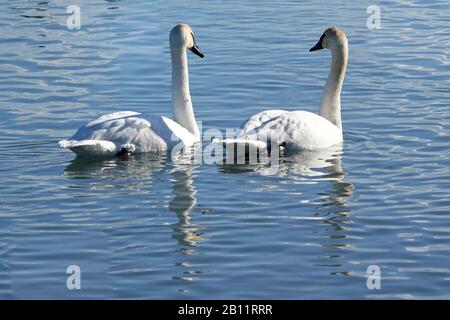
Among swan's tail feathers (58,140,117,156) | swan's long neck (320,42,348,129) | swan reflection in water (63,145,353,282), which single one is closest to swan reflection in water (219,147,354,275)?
swan reflection in water (63,145,353,282)

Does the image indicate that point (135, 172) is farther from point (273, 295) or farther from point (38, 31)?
point (38, 31)

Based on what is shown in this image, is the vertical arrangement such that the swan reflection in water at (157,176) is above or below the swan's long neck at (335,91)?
below

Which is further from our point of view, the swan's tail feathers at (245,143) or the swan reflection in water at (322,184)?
the swan's tail feathers at (245,143)

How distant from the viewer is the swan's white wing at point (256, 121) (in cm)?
1366

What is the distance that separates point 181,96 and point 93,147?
5.86ft

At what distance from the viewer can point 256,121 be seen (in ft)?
45.3

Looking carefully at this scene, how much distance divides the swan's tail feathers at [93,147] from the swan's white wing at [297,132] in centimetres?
153

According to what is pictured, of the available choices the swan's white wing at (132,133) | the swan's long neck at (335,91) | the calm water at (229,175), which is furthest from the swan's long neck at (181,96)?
the swan's long neck at (335,91)

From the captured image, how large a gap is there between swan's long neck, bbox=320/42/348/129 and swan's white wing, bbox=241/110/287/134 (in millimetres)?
1009

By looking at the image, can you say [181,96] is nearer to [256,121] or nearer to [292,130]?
[256,121]

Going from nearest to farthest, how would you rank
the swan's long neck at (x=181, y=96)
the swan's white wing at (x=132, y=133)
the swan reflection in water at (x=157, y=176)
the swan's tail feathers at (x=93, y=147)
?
the swan reflection in water at (x=157, y=176), the swan's tail feathers at (x=93, y=147), the swan's white wing at (x=132, y=133), the swan's long neck at (x=181, y=96)

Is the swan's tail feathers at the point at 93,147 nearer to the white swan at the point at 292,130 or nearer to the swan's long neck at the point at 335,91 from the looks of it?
the white swan at the point at 292,130

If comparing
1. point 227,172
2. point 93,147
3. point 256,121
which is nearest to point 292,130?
point 256,121

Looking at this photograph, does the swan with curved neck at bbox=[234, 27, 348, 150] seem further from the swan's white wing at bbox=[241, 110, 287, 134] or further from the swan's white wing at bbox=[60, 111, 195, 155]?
the swan's white wing at bbox=[60, 111, 195, 155]
